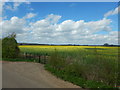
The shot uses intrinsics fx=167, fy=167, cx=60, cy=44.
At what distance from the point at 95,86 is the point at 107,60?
7.55ft

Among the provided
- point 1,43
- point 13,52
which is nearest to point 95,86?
point 13,52

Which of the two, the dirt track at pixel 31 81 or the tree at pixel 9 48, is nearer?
the dirt track at pixel 31 81

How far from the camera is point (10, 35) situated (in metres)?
23.8

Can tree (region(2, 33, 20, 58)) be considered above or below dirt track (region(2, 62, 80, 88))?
above

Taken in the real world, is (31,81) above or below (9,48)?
below

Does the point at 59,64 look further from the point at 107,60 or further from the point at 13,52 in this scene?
the point at 13,52

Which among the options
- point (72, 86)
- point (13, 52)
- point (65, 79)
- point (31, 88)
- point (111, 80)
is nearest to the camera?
point (31, 88)

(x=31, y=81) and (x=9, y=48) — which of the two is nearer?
(x=31, y=81)

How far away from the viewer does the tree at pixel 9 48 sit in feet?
73.6

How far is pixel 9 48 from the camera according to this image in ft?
73.8

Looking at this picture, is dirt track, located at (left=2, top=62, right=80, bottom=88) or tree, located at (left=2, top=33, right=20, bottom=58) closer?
dirt track, located at (left=2, top=62, right=80, bottom=88)

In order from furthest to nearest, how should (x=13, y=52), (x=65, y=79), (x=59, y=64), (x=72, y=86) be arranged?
(x=13, y=52), (x=59, y=64), (x=65, y=79), (x=72, y=86)

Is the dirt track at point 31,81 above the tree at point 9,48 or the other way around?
the other way around

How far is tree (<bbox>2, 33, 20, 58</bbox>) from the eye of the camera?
22422 millimetres
